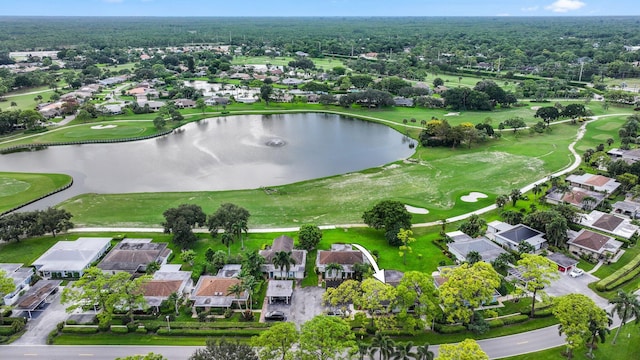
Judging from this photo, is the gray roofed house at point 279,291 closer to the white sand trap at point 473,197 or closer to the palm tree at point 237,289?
the palm tree at point 237,289

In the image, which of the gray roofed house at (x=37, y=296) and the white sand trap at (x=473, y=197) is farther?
the white sand trap at (x=473, y=197)

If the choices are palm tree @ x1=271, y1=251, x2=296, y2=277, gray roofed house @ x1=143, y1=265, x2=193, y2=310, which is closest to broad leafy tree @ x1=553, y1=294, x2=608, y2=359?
palm tree @ x1=271, y1=251, x2=296, y2=277

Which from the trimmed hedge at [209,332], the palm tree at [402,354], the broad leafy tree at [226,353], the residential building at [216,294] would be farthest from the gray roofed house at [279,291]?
the palm tree at [402,354]

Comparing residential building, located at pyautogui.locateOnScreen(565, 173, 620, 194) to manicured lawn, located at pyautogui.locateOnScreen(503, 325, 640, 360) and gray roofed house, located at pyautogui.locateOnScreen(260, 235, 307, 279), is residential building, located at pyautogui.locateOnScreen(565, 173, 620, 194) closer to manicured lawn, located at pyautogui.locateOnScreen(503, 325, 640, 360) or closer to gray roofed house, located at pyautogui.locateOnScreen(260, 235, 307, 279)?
manicured lawn, located at pyautogui.locateOnScreen(503, 325, 640, 360)

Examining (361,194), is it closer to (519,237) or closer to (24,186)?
(519,237)

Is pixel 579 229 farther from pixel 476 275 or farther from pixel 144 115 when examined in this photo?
pixel 144 115

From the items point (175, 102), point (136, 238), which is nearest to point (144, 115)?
point (175, 102)
